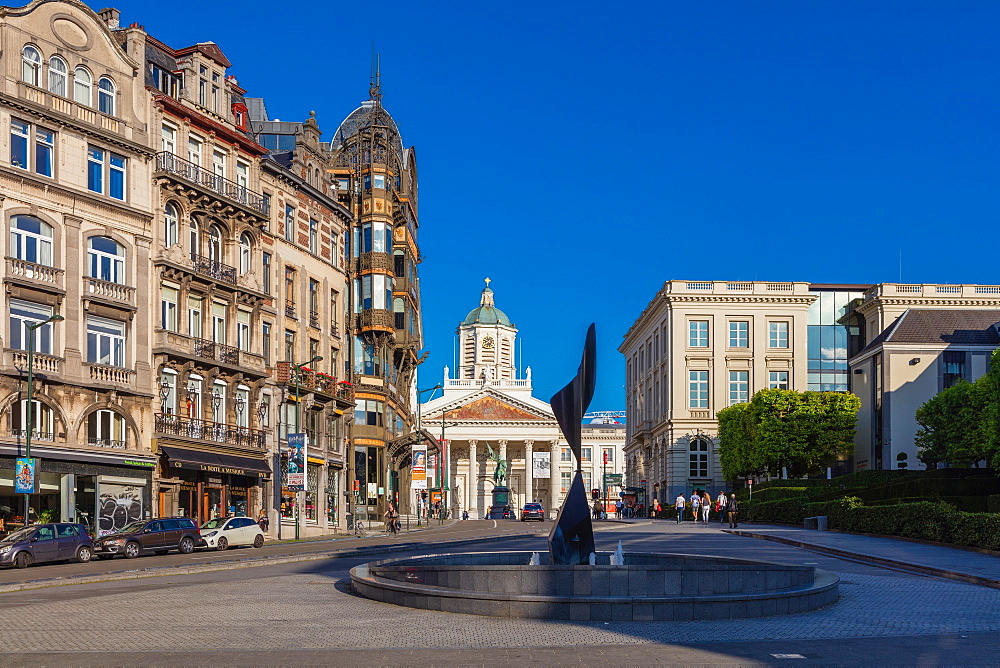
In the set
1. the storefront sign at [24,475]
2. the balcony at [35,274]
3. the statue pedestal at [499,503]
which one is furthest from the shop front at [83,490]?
the statue pedestal at [499,503]

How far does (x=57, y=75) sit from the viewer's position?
46.7 metres

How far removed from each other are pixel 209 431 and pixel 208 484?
259 cm

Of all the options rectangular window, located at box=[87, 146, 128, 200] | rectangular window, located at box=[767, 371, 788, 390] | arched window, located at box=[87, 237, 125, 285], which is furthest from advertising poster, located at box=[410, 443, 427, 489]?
rectangular window, located at box=[767, 371, 788, 390]

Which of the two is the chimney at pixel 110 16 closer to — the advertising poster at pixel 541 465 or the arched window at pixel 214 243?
the arched window at pixel 214 243

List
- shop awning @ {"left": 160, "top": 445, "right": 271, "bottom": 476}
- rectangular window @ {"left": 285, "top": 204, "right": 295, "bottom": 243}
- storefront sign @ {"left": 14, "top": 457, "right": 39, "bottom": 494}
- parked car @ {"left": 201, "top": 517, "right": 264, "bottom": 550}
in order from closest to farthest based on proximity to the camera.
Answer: storefront sign @ {"left": 14, "top": 457, "right": 39, "bottom": 494} → parked car @ {"left": 201, "top": 517, "right": 264, "bottom": 550} → shop awning @ {"left": 160, "top": 445, "right": 271, "bottom": 476} → rectangular window @ {"left": 285, "top": 204, "right": 295, "bottom": 243}

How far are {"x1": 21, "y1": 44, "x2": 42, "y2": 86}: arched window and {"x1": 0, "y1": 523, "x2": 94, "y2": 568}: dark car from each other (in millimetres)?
18442

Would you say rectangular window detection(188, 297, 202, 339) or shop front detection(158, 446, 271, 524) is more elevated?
rectangular window detection(188, 297, 202, 339)

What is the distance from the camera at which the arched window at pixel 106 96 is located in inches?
1914

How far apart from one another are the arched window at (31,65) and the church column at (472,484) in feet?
419

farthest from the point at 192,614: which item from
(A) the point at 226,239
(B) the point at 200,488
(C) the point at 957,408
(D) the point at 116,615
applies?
(C) the point at 957,408

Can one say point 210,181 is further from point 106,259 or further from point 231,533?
point 231,533

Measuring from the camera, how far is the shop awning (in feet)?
164

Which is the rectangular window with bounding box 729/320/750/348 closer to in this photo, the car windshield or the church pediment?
the church pediment

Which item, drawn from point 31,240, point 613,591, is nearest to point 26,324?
point 31,240
